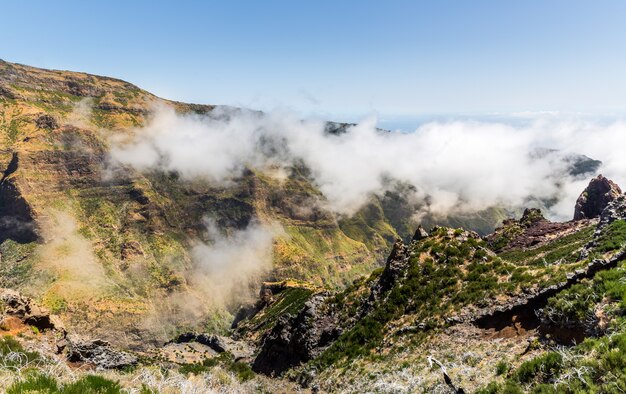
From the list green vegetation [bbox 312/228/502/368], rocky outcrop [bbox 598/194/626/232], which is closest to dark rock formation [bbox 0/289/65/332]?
green vegetation [bbox 312/228/502/368]

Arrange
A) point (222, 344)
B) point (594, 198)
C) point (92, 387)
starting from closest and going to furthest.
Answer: point (92, 387) → point (222, 344) → point (594, 198)

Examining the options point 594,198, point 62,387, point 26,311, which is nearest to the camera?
point 62,387

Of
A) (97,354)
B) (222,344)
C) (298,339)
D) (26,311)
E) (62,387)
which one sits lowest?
(222,344)

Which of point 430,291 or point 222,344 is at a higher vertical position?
point 430,291

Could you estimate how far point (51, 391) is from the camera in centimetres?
766

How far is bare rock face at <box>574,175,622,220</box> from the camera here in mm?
139375

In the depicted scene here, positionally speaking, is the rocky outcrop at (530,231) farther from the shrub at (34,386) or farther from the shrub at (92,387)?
the shrub at (34,386)

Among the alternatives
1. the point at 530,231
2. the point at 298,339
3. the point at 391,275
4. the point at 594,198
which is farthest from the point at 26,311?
the point at 594,198

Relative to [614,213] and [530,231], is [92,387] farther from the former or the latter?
[530,231]

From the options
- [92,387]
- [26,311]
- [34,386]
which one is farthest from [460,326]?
[26,311]

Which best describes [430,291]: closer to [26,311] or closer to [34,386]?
[34,386]

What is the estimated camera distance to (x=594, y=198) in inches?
5719

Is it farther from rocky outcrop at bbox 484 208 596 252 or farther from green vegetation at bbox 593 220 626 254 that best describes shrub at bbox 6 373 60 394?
rocky outcrop at bbox 484 208 596 252

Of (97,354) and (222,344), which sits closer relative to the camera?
(97,354)
